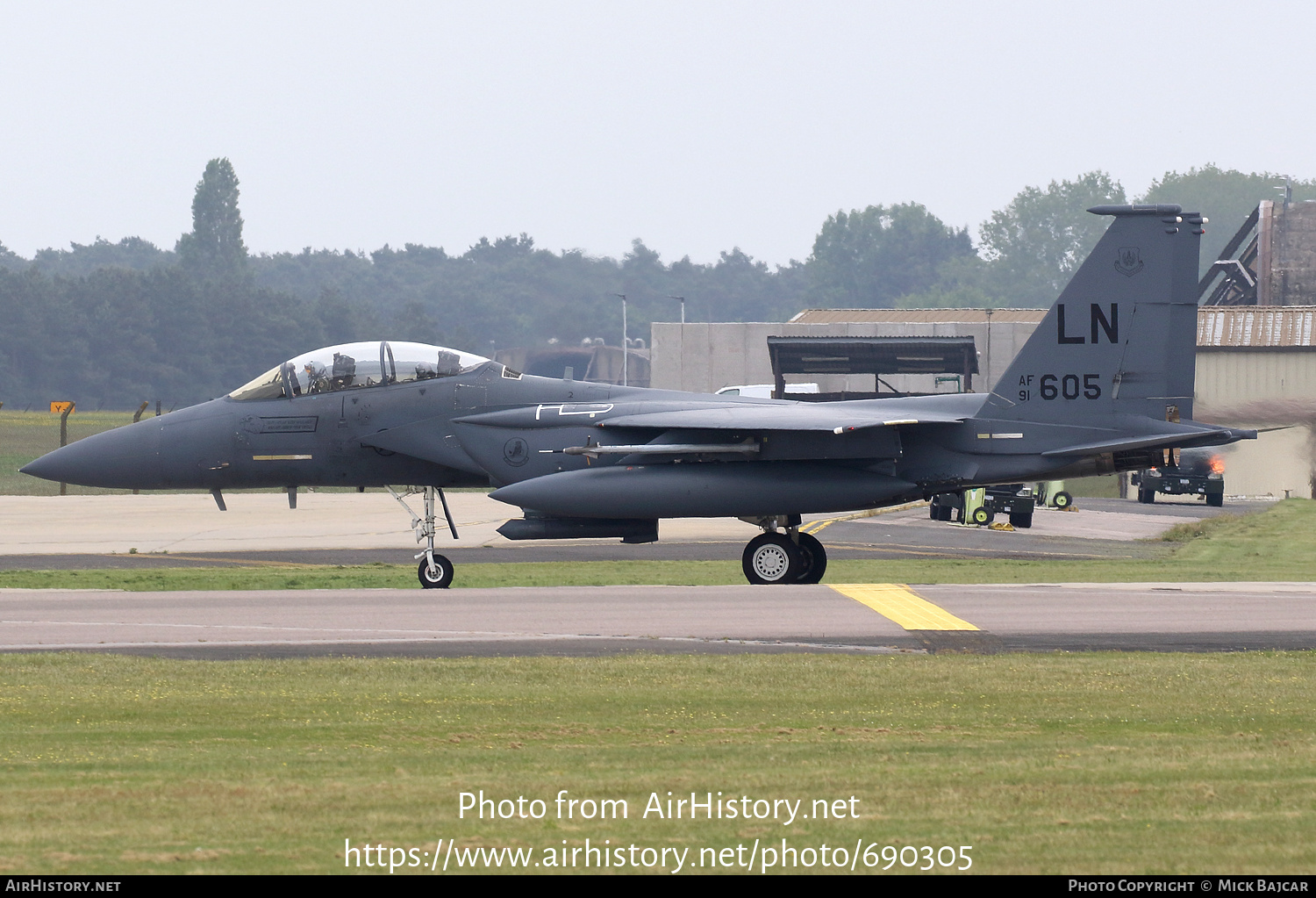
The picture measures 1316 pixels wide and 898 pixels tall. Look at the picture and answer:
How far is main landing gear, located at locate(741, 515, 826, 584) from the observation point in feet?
62.3

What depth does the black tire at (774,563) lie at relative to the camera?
747 inches

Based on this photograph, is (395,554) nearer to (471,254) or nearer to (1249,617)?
(1249,617)

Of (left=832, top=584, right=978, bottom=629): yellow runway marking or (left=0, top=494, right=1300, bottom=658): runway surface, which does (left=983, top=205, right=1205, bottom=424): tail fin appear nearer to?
(left=0, top=494, right=1300, bottom=658): runway surface

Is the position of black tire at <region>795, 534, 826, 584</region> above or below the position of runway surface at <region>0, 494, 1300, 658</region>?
above

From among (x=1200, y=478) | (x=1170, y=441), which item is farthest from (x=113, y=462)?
(x=1200, y=478)

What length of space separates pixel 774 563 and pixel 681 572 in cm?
284

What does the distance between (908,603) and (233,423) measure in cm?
952

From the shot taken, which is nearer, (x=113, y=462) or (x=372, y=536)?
(x=113, y=462)

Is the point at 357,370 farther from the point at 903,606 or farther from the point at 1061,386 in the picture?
the point at 1061,386

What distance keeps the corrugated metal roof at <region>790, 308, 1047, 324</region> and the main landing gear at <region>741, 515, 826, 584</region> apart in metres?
51.2

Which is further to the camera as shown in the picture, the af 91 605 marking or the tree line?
the tree line

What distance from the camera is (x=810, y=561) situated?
1905 centimetres

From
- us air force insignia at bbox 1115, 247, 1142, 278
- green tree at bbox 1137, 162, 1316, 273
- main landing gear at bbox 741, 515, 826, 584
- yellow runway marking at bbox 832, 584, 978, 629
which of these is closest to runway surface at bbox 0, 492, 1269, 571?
main landing gear at bbox 741, 515, 826, 584
